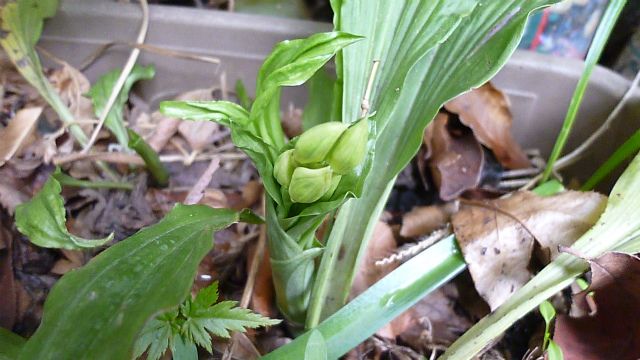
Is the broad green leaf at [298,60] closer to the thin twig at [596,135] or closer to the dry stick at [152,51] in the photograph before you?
the dry stick at [152,51]

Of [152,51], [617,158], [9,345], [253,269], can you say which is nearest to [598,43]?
[617,158]

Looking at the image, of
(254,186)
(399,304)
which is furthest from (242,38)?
(399,304)

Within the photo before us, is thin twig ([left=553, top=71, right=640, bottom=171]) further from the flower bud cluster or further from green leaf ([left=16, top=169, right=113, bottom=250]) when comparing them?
green leaf ([left=16, top=169, right=113, bottom=250])

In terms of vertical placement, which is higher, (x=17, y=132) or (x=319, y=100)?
(x=319, y=100)

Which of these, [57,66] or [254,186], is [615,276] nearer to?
[254,186]

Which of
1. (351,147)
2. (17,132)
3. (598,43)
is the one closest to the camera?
(351,147)

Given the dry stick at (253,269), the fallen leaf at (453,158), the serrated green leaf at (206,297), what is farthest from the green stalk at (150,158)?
the fallen leaf at (453,158)

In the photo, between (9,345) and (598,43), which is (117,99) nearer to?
(9,345)
